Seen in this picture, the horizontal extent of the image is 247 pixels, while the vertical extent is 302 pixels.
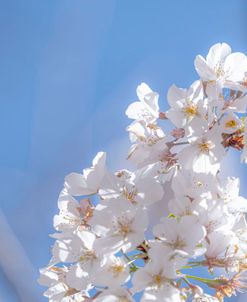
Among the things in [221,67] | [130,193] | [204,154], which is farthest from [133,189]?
[221,67]

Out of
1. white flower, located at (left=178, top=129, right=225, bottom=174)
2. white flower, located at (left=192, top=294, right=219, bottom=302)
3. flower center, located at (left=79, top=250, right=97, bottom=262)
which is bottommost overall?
white flower, located at (left=192, top=294, right=219, bottom=302)

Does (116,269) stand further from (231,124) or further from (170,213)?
(231,124)

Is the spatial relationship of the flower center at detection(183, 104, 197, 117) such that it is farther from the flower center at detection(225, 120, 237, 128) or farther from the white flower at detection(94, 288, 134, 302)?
the white flower at detection(94, 288, 134, 302)

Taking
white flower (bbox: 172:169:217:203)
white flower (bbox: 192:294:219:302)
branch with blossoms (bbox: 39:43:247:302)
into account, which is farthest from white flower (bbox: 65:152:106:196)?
white flower (bbox: 192:294:219:302)

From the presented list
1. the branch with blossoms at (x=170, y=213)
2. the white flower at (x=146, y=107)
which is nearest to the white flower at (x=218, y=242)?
the branch with blossoms at (x=170, y=213)

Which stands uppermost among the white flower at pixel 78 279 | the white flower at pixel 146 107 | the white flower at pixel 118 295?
the white flower at pixel 146 107

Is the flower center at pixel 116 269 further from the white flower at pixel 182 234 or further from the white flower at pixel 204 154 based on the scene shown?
the white flower at pixel 204 154

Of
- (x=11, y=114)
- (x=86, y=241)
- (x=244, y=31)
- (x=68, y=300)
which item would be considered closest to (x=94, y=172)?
(x=86, y=241)
